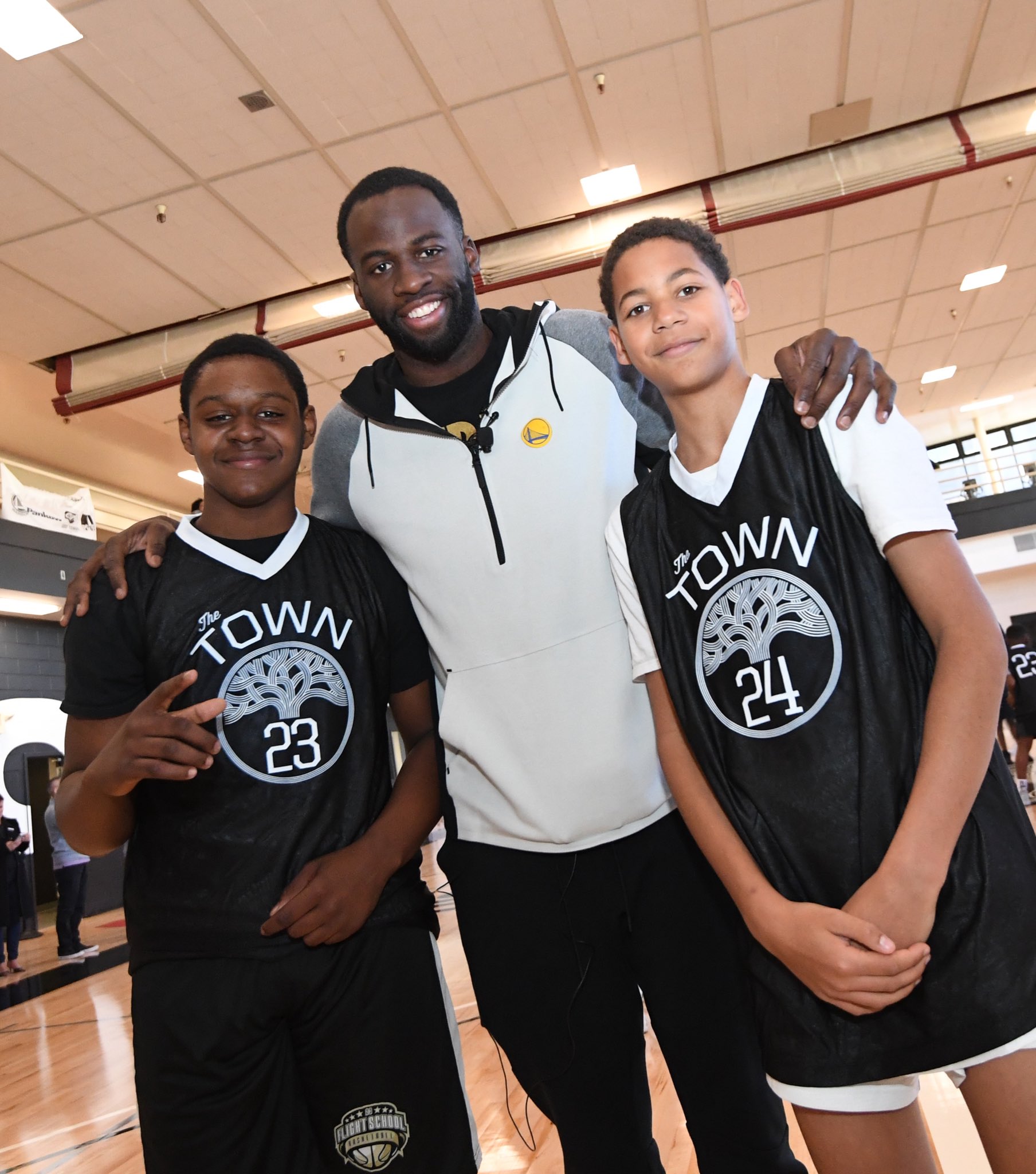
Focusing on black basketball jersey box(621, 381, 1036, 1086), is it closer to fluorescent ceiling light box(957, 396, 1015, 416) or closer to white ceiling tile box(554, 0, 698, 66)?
white ceiling tile box(554, 0, 698, 66)

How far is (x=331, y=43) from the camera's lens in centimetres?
417

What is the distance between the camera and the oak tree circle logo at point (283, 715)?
4.75ft

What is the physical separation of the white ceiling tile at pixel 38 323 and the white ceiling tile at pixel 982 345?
26.5ft

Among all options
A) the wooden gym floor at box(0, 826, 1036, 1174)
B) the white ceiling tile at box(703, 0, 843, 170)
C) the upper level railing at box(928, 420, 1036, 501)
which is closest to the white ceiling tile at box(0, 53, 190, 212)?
the white ceiling tile at box(703, 0, 843, 170)

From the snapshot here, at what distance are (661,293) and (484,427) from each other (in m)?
0.36

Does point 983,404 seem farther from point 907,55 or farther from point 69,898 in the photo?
point 69,898

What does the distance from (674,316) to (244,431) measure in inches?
29.9

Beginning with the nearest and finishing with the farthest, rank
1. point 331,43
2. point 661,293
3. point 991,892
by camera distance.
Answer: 1. point 991,892
2. point 661,293
3. point 331,43

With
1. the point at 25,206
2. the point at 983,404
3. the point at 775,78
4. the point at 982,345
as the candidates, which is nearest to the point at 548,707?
the point at 775,78

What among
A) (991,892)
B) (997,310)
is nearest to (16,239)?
(991,892)

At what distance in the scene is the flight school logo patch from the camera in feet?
3.94

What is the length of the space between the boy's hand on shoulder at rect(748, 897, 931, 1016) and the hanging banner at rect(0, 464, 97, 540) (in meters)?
8.61

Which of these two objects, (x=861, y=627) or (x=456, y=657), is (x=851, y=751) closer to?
(x=861, y=627)

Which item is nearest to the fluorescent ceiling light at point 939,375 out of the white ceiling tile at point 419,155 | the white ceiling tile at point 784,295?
the white ceiling tile at point 784,295
